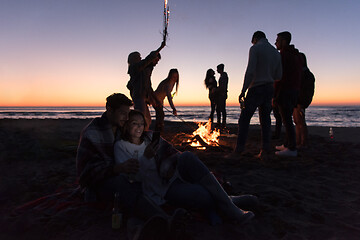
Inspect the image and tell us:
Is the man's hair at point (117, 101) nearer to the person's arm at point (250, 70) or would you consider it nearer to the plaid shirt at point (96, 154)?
the plaid shirt at point (96, 154)

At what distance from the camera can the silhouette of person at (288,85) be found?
5.00 meters

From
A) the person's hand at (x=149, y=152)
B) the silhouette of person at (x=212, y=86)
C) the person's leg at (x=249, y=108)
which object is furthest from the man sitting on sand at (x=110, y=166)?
the silhouette of person at (x=212, y=86)

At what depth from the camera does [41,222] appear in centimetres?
238

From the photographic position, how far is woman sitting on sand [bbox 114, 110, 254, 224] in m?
2.24

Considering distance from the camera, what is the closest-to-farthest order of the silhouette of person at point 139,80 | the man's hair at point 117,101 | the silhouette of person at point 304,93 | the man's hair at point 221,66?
the man's hair at point 117,101
the silhouette of person at point 139,80
the silhouette of person at point 304,93
the man's hair at point 221,66

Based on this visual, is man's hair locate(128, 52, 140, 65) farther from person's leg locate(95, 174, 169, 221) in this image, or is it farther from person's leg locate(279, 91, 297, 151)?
person's leg locate(95, 174, 169, 221)

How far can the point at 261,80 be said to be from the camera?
184 inches

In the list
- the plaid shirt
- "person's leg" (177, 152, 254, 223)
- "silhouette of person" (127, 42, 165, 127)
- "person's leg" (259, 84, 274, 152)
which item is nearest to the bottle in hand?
the plaid shirt

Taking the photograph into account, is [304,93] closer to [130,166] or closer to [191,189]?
[191,189]

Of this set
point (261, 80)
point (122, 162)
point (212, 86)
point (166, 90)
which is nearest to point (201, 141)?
point (166, 90)

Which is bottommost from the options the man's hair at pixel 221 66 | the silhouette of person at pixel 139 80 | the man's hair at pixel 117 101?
the man's hair at pixel 117 101

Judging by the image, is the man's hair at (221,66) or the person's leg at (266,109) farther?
Answer: the man's hair at (221,66)

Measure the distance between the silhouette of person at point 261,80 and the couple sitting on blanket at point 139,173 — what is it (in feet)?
9.17

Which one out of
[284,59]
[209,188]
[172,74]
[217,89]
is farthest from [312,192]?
[217,89]
